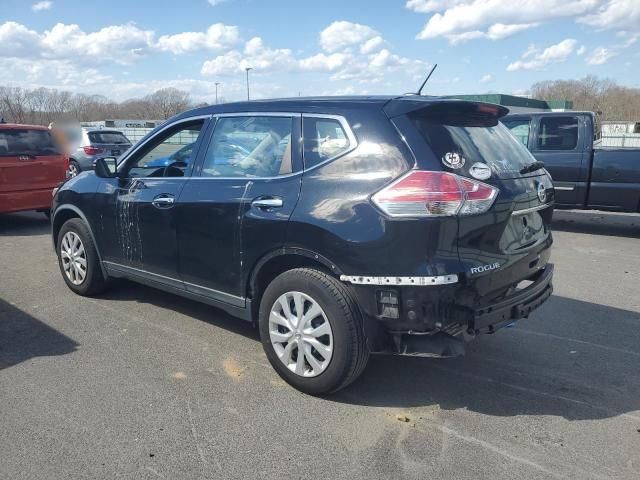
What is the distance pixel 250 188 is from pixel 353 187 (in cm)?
83

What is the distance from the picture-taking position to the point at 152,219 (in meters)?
4.41

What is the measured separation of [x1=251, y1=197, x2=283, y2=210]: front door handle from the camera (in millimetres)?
3488

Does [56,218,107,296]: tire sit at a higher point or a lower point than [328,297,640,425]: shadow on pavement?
higher

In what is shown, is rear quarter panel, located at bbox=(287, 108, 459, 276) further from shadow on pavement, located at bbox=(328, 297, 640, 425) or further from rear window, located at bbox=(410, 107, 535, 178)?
shadow on pavement, located at bbox=(328, 297, 640, 425)

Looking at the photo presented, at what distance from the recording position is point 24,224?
9.80m

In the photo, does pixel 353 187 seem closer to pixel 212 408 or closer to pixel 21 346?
pixel 212 408

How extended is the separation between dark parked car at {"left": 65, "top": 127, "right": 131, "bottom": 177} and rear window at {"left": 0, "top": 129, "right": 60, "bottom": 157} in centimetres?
527

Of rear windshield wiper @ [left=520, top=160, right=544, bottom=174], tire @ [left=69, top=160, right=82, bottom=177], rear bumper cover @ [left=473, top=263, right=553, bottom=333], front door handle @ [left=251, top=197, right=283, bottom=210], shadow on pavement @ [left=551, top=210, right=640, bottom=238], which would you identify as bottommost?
shadow on pavement @ [left=551, top=210, right=640, bottom=238]

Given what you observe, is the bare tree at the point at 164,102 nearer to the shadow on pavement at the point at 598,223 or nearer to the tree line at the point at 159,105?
the tree line at the point at 159,105

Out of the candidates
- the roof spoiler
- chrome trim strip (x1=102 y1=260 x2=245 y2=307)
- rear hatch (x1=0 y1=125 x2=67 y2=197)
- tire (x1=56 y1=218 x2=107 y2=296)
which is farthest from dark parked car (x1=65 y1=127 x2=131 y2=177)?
the roof spoiler

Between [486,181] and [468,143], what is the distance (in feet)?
0.90

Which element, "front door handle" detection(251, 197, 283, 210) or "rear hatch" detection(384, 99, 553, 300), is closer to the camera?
"rear hatch" detection(384, 99, 553, 300)

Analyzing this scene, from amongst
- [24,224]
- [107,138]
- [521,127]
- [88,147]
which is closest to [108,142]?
[107,138]

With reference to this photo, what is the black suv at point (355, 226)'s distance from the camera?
3037 mm
